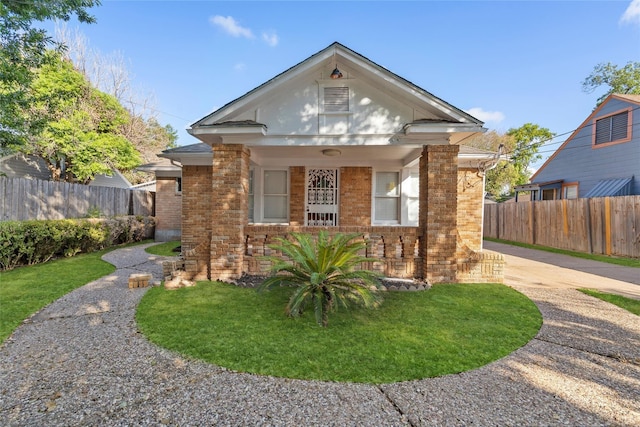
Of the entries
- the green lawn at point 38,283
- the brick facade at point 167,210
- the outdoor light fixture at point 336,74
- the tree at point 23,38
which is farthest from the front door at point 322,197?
the brick facade at point 167,210

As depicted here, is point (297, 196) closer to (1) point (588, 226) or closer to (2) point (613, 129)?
(1) point (588, 226)

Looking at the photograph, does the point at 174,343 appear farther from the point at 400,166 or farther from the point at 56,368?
the point at 400,166

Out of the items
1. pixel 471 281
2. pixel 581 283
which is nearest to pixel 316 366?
pixel 471 281

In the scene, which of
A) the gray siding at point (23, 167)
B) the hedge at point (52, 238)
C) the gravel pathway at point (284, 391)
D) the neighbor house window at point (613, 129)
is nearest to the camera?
the gravel pathway at point (284, 391)

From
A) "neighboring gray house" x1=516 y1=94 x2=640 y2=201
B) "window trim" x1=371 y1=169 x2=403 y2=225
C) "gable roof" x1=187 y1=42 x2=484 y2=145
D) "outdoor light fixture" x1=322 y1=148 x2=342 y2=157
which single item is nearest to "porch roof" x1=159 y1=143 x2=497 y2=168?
"outdoor light fixture" x1=322 y1=148 x2=342 y2=157

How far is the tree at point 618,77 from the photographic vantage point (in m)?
24.9

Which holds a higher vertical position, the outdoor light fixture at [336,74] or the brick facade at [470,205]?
the outdoor light fixture at [336,74]

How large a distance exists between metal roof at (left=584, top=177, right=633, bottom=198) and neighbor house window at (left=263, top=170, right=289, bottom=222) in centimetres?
1412

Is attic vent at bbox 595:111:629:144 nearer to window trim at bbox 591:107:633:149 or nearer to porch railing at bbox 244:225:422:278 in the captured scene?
window trim at bbox 591:107:633:149

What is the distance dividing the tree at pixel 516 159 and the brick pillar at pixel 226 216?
30629 mm

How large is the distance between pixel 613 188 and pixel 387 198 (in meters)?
11.4

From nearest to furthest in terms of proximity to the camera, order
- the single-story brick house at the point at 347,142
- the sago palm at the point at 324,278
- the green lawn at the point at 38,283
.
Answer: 1. the sago palm at the point at 324,278
2. the green lawn at the point at 38,283
3. the single-story brick house at the point at 347,142

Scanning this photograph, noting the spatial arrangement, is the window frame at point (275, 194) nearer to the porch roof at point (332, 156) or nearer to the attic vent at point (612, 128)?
the porch roof at point (332, 156)

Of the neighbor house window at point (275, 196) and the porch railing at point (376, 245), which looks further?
the neighbor house window at point (275, 196)
